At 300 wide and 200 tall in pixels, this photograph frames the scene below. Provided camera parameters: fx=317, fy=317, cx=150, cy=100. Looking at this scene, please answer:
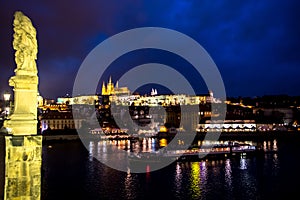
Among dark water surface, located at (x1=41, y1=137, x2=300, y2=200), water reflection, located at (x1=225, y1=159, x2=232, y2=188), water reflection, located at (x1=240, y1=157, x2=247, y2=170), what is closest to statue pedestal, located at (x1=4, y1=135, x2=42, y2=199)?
dark water surface, located at (x1=41, y1=137, x2=300, y2=200)

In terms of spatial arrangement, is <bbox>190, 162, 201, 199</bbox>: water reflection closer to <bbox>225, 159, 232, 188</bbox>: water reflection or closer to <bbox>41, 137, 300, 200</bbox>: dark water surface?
<bbox>41, 137, 300, 200</bbox>: dark water surface

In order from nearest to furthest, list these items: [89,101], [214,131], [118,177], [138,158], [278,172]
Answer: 1. [118,177]
2. [278,172]
3. [138,158]
4. [214,131]
5. [89,101]

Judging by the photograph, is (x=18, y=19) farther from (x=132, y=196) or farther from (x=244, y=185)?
(x=244, y=185)

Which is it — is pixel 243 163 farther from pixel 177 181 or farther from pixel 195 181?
pixel 177 181

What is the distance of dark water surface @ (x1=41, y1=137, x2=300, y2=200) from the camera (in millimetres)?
12938

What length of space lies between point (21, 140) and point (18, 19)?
0.96 m

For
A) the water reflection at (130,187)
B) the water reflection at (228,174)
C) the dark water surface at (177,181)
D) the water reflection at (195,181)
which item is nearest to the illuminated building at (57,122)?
the dark water surface at (177,181)

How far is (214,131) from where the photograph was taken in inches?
1794

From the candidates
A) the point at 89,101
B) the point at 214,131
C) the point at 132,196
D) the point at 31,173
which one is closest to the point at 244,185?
the point at 132,196

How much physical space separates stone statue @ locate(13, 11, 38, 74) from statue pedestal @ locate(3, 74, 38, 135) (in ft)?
0.30

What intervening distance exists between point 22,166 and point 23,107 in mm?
448

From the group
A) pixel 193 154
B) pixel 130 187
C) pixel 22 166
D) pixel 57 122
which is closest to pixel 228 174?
pixel 130 187

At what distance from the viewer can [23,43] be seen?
254 centimetres

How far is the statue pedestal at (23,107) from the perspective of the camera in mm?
2424
